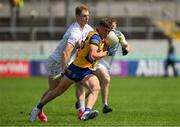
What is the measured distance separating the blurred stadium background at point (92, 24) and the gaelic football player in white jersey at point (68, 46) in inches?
948

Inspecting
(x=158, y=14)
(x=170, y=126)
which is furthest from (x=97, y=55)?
(x=158, y=14)

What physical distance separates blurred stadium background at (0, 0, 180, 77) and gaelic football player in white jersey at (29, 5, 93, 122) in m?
24.1

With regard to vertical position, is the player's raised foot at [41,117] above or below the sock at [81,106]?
below

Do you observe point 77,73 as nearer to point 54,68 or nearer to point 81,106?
point 81,106

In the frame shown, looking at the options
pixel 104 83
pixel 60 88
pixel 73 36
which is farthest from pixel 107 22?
pixel 104 83

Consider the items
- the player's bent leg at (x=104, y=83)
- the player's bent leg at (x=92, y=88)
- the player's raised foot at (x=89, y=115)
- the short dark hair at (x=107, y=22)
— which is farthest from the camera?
the player's bent leg at (x=104, y=83)

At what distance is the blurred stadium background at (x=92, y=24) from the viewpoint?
4038cm

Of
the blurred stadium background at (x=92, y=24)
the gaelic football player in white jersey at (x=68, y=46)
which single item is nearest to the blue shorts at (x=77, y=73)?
the gaelic football player in white jersey at (x=68, y=46)

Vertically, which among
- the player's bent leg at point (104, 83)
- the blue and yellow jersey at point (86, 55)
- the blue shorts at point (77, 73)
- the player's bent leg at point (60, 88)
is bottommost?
the player's bent leg at point (104, 83)

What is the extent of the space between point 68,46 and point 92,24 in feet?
94.7

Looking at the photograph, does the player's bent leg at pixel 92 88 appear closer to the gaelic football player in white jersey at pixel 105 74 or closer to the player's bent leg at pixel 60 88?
the player's bent leg at pixel 60 88

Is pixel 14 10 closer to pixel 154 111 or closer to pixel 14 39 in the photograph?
pixel 14 39

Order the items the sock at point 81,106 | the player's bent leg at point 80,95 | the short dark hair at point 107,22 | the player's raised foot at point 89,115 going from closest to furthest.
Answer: the player's raised foot at point 89,115, the short dark hair at point 107,22, the sock at point 81,106, the player's bent leg at point 80,95

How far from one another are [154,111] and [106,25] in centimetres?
422
